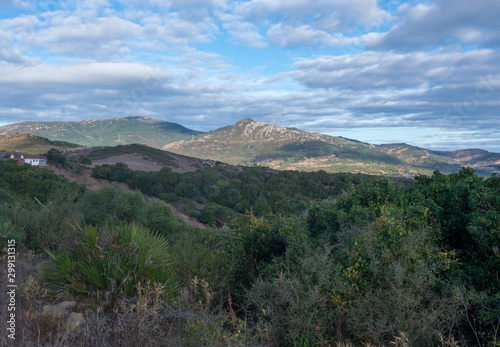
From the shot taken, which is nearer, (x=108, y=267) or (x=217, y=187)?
(x=108, y=267)

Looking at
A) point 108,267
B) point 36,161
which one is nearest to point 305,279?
point 108,267

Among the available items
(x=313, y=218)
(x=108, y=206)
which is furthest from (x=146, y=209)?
(x=313, y=218)

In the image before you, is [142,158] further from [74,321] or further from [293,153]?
[293,153]

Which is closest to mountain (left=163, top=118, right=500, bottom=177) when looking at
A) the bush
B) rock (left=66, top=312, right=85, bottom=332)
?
the bush

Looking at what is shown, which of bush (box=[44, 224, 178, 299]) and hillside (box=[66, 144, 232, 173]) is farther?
hillside (box=[66, 144, 232, 173])

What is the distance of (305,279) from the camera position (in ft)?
13.7

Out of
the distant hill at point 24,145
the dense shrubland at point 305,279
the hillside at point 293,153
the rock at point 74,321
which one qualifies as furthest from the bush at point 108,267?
the hillside at point 293,153

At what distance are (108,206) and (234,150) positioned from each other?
150m

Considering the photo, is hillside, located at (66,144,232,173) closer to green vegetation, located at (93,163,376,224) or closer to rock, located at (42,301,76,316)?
green vegetation, located at (93,163,376,224)

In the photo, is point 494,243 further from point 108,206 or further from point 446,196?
point 108,206

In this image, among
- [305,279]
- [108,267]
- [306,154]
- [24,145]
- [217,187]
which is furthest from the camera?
[306,154]

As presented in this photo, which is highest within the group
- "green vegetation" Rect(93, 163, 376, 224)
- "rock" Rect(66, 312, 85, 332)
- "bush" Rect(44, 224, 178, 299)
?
"bush" Rect(44, 224, 178, 299)

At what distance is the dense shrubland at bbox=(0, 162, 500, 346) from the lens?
3.49 metres

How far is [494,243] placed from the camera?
451 centimetres
